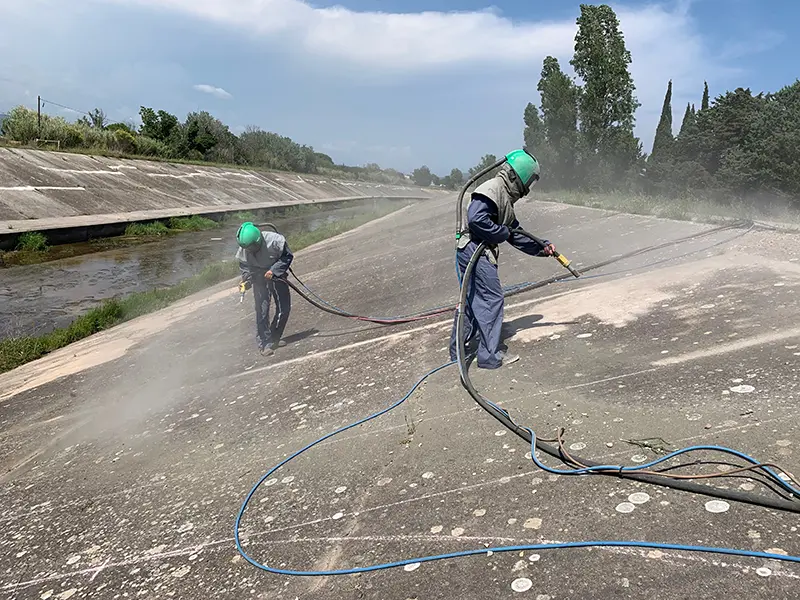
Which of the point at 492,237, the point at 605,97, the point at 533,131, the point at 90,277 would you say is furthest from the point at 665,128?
the point at 492,237

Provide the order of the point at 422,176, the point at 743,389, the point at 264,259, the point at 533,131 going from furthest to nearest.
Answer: the point at 422,176
the point at 533,131
the point at 264,259
the point at 743,389

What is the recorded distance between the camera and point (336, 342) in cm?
815

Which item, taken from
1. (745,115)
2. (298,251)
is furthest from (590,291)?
(745,115)

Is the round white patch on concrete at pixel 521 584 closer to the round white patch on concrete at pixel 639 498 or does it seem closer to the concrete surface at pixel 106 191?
the round white patch on concrete at pixel 639 498

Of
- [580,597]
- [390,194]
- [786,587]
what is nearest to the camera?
[786,587]

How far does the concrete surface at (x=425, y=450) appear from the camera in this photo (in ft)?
10.3

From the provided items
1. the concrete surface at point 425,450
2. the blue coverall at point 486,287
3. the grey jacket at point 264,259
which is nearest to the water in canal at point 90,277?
the concrete surface at point 425,450

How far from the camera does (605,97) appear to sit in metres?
29.0

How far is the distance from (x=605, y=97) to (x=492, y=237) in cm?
2647

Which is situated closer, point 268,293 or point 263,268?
point 263,268

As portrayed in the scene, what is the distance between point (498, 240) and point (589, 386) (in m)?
1.53

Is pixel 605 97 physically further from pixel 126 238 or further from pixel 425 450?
pixel 425 450

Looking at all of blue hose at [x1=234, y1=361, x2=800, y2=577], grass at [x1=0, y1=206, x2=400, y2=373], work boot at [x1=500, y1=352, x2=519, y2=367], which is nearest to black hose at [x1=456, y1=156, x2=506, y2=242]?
work boot at [x1=500, y1=352, x2=519, y2=367]

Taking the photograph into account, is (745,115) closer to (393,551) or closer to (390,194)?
(393,551)
